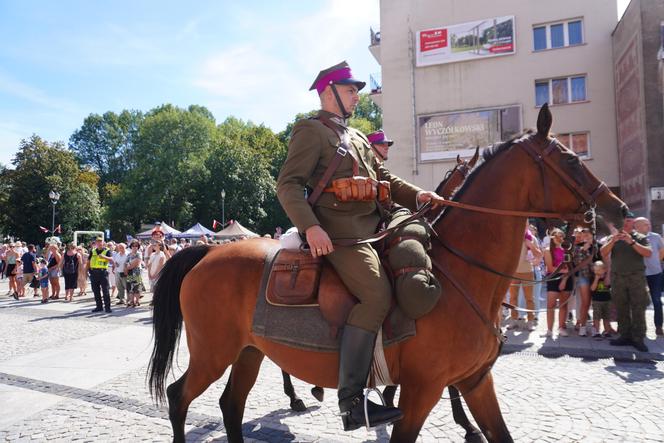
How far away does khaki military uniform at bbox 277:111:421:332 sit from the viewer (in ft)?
9.07

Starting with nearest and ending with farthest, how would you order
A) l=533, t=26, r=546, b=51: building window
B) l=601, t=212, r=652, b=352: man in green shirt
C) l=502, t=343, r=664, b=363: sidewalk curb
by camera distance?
l=502, t=343, r=664, b=363: sidewalk curb → l=601, t=212, r=652, b=352: man in green shirt → l=533, t=26, r=546, b=51: building window

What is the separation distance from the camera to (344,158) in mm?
3008

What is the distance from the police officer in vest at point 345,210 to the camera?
9.04 ft

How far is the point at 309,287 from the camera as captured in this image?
3002 millimetres

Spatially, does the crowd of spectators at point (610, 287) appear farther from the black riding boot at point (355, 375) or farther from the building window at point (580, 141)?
the building window at point (580, 141)

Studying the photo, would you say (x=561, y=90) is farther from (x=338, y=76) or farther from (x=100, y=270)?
(x=338, y=76)

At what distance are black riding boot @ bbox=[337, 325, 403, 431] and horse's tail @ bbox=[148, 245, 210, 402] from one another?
1.88 m

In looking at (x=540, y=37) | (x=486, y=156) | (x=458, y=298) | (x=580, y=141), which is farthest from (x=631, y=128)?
(x=458, y=298)

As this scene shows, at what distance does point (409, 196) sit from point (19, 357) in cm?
751

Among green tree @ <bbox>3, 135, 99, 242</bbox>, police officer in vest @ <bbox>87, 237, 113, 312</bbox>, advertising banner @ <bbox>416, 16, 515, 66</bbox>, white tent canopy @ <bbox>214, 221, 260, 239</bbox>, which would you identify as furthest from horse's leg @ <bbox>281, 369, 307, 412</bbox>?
green tree @ <bbox>3, 135, 99, 242</bbox>

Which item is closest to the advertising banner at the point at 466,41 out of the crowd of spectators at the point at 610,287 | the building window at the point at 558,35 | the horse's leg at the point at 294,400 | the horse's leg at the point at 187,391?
the building window at the point at 558,35

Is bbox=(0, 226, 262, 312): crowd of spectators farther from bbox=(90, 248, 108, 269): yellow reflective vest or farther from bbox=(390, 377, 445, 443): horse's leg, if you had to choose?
bbox=(390, 377, 445, 443): horse's leg

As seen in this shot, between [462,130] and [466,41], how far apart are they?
16.9 ft

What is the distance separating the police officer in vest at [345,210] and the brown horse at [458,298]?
224 mm
